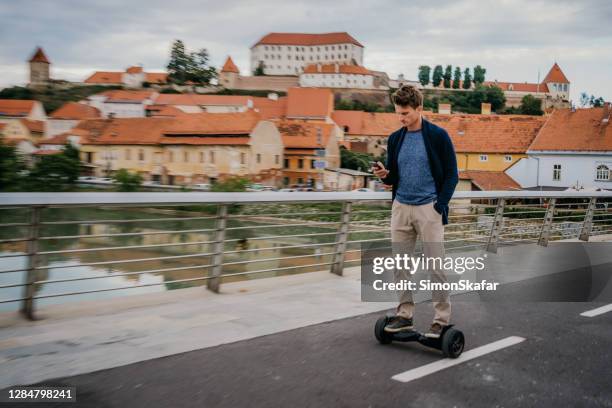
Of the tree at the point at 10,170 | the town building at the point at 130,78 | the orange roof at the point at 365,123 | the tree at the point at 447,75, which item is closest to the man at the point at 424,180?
the tree at the point at 10,170

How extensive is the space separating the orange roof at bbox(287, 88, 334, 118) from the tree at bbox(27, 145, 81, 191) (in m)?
50.3

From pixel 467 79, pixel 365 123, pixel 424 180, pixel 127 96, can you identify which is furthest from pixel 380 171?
pixel 467 79

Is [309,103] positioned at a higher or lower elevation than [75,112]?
higher

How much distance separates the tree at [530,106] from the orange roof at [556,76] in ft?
108

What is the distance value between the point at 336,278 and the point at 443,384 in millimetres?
4284

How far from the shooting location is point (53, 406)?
11.9 feet

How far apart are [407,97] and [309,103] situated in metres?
123

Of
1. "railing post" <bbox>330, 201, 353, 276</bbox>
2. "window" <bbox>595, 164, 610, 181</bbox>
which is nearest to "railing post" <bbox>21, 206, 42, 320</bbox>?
"railing post" <bbox>330, 201, 353, 276</bbox>

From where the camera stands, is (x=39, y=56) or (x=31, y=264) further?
(x=39, y=56)

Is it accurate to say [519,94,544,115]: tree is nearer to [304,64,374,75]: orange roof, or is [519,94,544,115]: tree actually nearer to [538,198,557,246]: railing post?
[304,64,374,75]: orange roof

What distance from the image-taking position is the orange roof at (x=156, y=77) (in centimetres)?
15994

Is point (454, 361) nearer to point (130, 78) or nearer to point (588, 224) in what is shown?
point (588, 224)

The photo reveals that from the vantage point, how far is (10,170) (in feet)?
239

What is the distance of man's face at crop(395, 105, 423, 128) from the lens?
5.10 m
